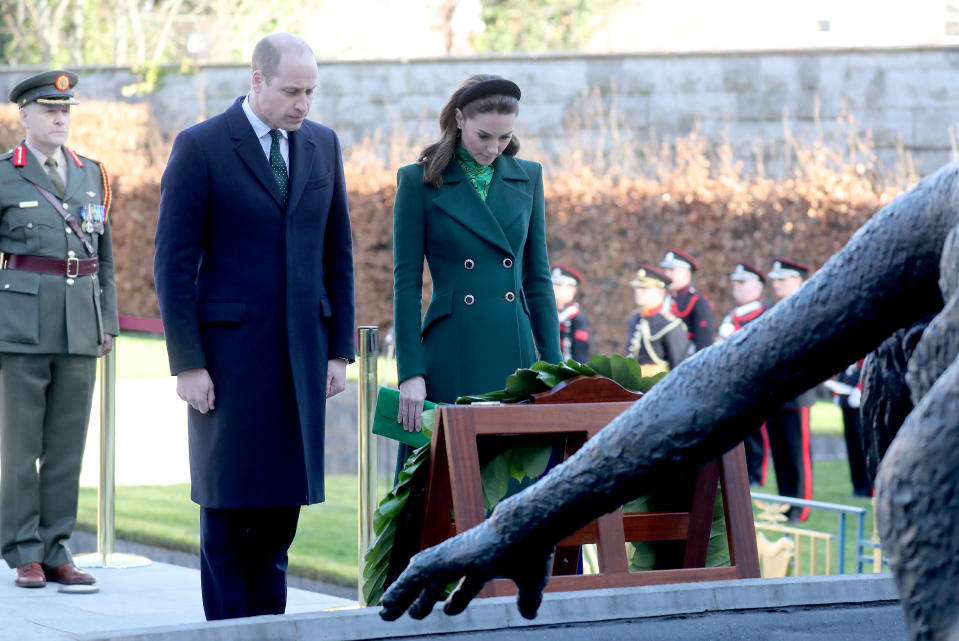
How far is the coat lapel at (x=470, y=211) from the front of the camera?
4.25 m

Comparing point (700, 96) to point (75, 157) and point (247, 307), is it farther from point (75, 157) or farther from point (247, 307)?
point (247, 307)

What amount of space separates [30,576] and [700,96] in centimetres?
1175

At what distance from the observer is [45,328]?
18.1 feet

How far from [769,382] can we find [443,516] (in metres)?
2.16

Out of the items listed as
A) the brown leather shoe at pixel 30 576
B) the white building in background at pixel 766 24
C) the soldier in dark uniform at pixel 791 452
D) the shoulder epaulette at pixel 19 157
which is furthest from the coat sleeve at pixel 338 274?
the white building in background at pixel 766 24

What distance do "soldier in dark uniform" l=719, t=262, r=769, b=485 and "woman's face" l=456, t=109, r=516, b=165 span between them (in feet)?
20.3

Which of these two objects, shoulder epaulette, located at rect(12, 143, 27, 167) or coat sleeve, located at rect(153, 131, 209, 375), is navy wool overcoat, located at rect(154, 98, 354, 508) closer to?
coat sleeve, located at rect(153, 131, 209, 375)

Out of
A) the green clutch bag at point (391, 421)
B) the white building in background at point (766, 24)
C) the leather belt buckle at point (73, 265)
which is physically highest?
the white building in background at point (766, 24)

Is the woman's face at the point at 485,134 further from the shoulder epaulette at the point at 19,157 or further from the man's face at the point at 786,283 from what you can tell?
the man's face at the point at 786,283

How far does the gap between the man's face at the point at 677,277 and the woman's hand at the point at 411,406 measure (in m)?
7.55

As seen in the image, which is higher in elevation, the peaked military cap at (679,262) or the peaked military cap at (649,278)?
the peaked military cap at (679,262)

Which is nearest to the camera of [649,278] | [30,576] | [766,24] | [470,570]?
[470,570]

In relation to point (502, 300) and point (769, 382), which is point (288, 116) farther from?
point (769, 382)

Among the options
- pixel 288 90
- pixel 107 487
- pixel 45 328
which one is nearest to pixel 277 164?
pixel 288 90
